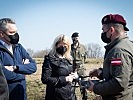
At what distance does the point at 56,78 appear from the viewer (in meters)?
5.79

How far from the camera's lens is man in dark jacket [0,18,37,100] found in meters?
5.27

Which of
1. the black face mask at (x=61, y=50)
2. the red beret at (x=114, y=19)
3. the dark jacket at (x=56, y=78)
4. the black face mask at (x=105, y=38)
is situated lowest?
the dark jacket at (x=56, y=78)

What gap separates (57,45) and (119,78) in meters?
1.93

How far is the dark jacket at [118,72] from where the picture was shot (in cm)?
428

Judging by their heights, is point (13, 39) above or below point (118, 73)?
above

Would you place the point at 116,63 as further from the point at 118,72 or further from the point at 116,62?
the point at 118,72

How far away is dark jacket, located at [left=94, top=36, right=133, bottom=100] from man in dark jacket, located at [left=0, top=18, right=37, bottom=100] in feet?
4.51

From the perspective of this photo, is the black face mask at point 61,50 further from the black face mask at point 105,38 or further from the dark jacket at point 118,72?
the dark jacket at point 118,72

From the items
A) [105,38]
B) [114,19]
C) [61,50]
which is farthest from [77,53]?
[114,19]

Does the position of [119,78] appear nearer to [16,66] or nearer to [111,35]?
[111,35]

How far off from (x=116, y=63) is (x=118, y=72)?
11 cm

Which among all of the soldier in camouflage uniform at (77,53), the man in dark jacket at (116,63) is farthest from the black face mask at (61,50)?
the soldier in camouflage uniform at (77,53)

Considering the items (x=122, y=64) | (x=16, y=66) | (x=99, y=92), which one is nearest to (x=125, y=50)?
(x=122, y=64)

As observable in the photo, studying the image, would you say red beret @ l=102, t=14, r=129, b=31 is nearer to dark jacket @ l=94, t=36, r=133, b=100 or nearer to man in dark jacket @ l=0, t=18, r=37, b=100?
dark jacket @ l=94, t=36, r=133, b=100
